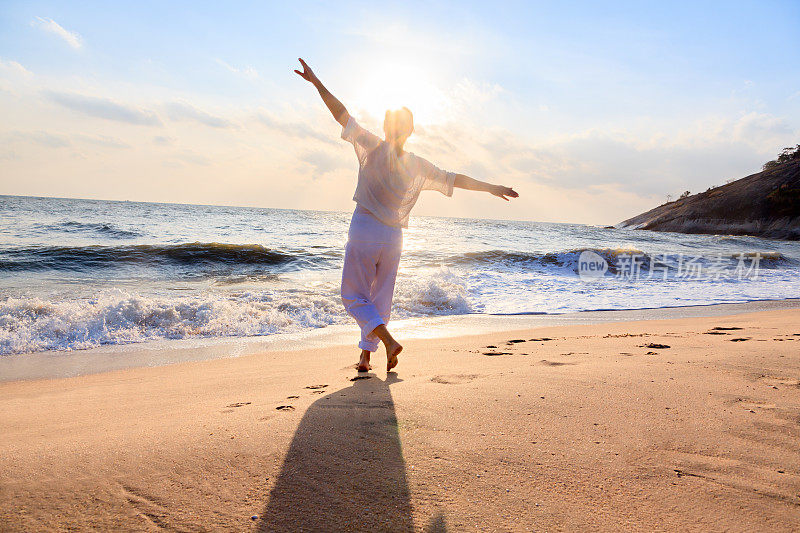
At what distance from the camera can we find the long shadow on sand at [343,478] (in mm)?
1316

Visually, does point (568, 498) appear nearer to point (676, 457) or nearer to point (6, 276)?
point (676, 457)

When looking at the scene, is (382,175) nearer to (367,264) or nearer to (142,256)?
(367,264)

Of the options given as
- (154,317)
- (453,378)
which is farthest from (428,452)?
(154,317)

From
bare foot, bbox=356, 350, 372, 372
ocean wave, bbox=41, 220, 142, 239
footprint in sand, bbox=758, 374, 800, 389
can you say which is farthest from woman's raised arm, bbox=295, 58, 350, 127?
ocean wave, bbox=41, 220, 142, 239

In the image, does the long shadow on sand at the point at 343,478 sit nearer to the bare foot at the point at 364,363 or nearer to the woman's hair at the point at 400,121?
the bare foot at the point at 364,363

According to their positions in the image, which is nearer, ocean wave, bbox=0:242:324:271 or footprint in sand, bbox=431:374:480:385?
footprint in sand, bbox=431:374:480:385

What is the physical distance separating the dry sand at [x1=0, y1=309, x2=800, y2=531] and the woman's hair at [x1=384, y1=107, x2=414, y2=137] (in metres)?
1.72

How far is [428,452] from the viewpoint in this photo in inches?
68.3

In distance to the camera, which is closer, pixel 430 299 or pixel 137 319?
pixel 137 319

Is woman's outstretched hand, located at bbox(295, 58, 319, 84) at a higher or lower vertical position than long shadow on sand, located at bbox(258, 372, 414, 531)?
higher

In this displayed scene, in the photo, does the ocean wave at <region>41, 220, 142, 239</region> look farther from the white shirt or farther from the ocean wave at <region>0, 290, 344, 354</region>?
the white shirt

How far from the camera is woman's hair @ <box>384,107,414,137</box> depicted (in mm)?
3070

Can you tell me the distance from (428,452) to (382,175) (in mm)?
1924

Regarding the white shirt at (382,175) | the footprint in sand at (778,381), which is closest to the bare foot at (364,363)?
the white shirt at (382,175)
